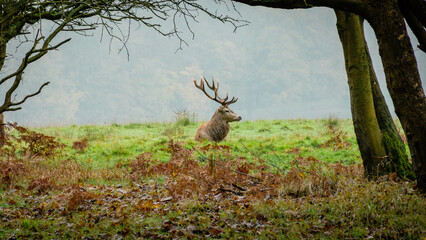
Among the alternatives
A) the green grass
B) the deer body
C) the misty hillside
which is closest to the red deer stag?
the deer body

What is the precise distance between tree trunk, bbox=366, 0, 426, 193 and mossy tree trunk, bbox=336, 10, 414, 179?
1128mm

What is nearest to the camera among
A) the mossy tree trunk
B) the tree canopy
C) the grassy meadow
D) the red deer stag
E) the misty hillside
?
the grassy meadow

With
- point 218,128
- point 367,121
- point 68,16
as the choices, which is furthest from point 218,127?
point 68,16

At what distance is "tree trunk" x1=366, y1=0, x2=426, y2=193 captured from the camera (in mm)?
5219

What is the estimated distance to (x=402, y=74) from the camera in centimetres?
523

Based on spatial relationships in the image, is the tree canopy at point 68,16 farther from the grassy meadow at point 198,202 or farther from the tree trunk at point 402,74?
the tree trunk at point 402,74

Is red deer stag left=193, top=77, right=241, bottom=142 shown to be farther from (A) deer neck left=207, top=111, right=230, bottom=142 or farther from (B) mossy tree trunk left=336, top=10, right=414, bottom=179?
(B) mossy tree trunk left=336, top=10, right=414, bottom=179

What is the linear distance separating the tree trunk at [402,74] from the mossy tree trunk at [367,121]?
1.13 metres

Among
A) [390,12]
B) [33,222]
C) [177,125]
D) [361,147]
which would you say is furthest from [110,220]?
[177,125]

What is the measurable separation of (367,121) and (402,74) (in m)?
1.44

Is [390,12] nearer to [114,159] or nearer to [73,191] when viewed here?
[73,191]

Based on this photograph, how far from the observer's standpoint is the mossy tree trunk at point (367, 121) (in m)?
6.50

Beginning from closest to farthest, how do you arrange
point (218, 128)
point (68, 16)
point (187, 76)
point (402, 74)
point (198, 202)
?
point (402, 74), point (198, 202), point (68, 16), point (218, 128), point (187, 76)

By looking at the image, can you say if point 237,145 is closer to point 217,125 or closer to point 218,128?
point 218,128
